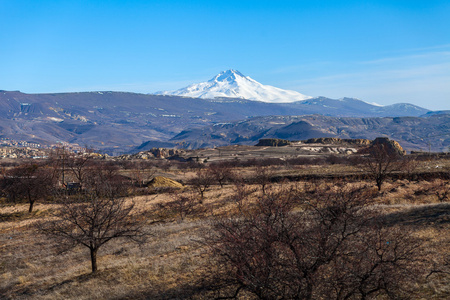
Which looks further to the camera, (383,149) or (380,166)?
(383,149)

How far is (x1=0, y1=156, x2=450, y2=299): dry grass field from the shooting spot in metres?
18.4

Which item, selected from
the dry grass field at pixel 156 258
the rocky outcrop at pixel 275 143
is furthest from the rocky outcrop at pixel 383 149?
the rocky outcrop at pixel 275 143

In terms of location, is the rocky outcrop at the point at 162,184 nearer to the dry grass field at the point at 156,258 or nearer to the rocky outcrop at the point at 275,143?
the dry grass field at the point at 156,258

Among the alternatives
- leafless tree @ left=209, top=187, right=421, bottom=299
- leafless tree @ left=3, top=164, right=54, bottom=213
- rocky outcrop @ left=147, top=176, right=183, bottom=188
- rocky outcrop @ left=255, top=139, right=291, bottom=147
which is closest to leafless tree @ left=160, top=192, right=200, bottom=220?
leafless tree @ left=3, top=164, right=54, bottom=213

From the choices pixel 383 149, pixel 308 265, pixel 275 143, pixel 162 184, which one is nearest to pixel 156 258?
pixel 308 265

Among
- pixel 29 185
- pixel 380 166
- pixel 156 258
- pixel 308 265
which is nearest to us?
pixel 308 265

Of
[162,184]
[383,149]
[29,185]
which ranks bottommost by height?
[162,184]

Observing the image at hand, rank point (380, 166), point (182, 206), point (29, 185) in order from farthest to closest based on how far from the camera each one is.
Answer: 1. point (29, 185)
2. point (380, 166)
3. point (182, 206)

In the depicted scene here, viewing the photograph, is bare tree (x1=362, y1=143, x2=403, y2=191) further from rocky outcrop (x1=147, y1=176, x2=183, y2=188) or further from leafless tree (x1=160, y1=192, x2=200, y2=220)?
rocky outcrop (x1=147, y1=176, x2=183, y2=188)

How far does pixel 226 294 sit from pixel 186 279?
11.7ft

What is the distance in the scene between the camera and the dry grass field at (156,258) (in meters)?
18.4

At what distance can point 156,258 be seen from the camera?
78.0 feet

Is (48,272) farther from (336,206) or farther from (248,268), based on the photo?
(336,206)

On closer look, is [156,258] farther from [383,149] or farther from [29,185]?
[383,149]
